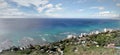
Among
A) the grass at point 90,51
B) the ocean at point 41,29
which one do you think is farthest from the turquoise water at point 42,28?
the grass at point 90,51

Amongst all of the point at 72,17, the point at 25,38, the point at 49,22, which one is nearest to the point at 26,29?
the point at 25,38

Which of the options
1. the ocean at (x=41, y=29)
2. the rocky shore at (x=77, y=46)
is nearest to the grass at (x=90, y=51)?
the rocky shore at (x=77, y=46)

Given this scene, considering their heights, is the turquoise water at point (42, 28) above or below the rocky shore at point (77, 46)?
above

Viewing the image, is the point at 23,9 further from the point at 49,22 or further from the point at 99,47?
the point at 99,47

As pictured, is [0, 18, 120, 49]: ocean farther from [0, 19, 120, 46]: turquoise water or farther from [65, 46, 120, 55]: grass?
[65, 46, 120, 55]: grass

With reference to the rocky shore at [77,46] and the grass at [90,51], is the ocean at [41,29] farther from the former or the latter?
the grass at [90,51]

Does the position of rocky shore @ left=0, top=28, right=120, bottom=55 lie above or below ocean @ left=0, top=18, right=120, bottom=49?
below

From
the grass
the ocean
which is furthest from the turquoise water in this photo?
the grass
